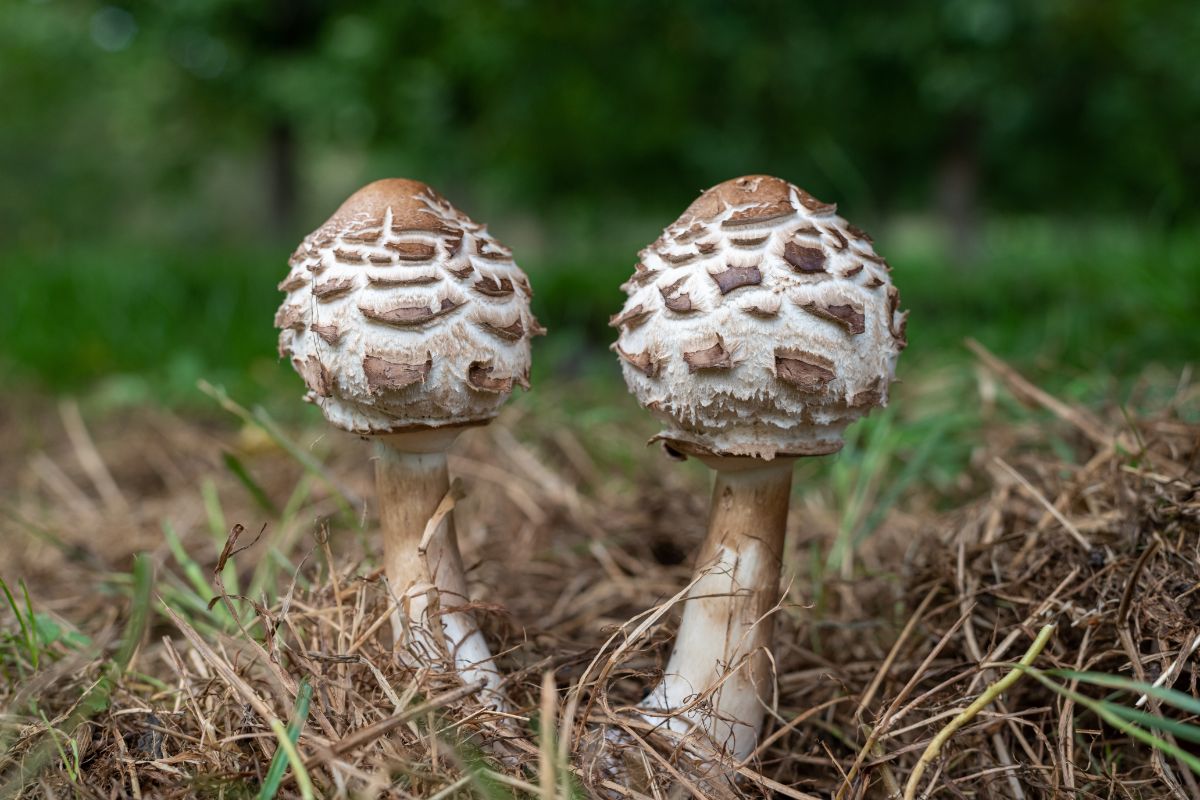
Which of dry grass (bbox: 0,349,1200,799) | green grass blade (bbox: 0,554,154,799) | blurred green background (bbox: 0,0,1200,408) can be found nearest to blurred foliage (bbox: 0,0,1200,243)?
blurred green background (bbox: 0,0,1200,408)

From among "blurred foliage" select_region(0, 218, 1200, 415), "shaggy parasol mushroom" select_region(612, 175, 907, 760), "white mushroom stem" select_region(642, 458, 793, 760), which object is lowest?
"blurred foliage" select_region(0, 218, 1200, 415)

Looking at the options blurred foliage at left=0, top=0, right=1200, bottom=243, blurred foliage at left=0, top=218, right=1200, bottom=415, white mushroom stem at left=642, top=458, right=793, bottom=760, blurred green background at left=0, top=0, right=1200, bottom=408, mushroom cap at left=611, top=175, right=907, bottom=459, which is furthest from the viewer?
blurred foliage at left=0, top=0, right=1200, bottom=243

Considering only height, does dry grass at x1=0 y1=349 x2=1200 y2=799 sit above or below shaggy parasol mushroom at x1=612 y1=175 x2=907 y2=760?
below

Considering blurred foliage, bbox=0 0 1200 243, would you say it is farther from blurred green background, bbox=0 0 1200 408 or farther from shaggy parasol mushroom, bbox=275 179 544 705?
shaggy parasol mushroom, bbox=275 179 544 705

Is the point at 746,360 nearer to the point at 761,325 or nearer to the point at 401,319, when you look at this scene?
the point at 761,325

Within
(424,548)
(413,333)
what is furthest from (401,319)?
(424,548)

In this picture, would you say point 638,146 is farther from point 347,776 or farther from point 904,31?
point 347,776

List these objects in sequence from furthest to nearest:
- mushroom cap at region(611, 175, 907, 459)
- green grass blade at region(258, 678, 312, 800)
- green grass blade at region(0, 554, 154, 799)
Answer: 1. mushroom cap at region(611, 175, 907, 459)
2. green grass blade at region(0, 554, 154, 799)
3. green grass blade at region(258, 678, 312, 800)

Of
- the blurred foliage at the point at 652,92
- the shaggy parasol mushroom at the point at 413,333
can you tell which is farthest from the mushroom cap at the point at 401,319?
the blurred foliage at the point at 652,92
